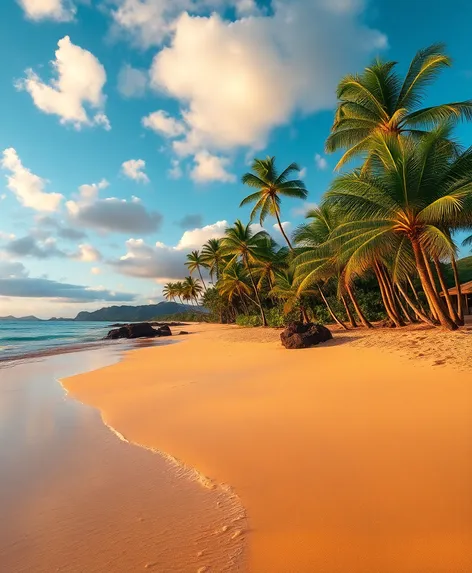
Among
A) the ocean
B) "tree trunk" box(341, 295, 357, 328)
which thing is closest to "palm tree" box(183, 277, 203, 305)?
the ocean

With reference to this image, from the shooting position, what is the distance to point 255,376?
8.51 m

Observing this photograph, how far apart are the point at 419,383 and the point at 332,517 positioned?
180 inches

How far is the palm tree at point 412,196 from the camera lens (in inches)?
464

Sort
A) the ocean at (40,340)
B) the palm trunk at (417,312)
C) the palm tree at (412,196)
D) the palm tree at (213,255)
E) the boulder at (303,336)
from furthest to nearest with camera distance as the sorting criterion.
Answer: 1. the palm tree at (213,255)
2. the ocean at (40,340)
3. the palm trunk at (417,312)
4. the boulder at (303,336)
5. the palm tree at (412,196)

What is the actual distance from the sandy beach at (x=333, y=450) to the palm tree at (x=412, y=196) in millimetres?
4787

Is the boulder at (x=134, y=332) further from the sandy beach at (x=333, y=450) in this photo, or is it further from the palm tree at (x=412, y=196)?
the sandy beach at (x=333, y=450)

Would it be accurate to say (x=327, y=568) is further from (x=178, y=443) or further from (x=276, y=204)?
(x=276, y=204)

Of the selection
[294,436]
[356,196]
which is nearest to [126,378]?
[294,436]

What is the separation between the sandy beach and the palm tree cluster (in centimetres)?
510

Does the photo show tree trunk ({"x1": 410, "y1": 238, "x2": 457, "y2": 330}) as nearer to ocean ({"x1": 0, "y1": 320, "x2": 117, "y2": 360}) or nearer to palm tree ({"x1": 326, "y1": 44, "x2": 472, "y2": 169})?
palm tree ({"x1": 326, "y1": 44, "x2": 472, "y2": 169})

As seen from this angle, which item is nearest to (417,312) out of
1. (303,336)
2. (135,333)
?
(303,336)

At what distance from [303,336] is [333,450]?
999cm

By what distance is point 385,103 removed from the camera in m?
17.5

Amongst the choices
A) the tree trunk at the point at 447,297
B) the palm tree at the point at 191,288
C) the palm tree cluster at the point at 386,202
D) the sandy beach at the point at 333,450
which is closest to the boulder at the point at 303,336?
the palm tree cluster at the point at 386,202
